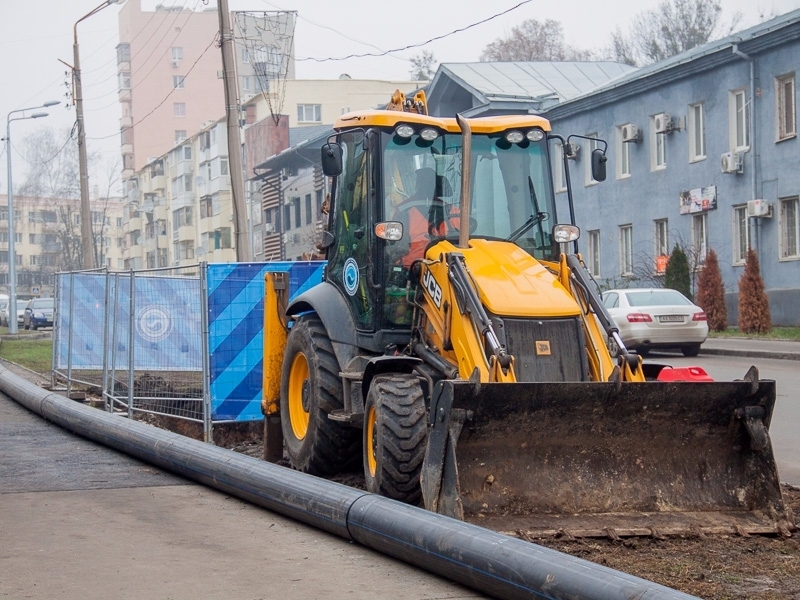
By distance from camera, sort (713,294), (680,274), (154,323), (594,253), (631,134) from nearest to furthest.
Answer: (154,323) < (713,294) < (680,274) < (631,134) < (594,253)

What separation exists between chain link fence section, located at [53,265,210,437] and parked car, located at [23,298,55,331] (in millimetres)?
36732

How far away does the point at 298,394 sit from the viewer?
393 inches

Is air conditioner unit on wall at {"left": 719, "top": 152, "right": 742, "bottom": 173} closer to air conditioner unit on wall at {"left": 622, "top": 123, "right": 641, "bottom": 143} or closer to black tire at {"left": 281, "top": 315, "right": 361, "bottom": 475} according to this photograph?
air conditioner unit on wall at {"left": 622, "top": 123, "right": 641, "bottom": 143}

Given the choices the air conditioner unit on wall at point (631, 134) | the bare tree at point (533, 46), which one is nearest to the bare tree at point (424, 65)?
the bare tree at point (533, 46)

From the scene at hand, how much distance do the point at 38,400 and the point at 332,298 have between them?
6244 mm

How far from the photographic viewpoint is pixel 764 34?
100 ft

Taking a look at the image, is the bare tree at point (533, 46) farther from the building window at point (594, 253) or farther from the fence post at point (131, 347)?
the fence post at point (131, 347)

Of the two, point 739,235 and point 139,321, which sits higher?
point 739,235

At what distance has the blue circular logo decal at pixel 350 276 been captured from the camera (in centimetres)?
905

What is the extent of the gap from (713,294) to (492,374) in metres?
23.5

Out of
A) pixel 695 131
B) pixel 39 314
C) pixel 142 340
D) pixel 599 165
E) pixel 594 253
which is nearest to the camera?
pixel 599 165

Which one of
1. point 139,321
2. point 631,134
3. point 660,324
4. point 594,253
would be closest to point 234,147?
point 139,321

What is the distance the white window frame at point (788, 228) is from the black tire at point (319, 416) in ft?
77.1

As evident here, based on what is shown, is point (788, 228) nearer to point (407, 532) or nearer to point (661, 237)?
point (661, 237)
